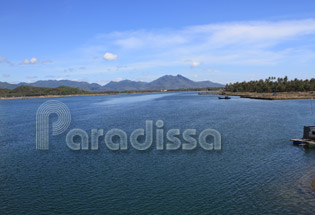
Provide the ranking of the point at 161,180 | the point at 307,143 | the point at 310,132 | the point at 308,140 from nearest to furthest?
the point at 161,180, the point at 307,143, the point at 308,140, the point at 310,132

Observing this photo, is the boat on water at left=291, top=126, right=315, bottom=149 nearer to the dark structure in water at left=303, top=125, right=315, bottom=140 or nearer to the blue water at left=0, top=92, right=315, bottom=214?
the dark structure in water at left=303, top=125, right=315, bottom=140

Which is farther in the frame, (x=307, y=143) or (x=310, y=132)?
(x=310, y=132)

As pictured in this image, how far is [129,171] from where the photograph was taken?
33125mm

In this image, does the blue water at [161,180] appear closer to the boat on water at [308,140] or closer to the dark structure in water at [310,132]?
the boat on water at [308,140]

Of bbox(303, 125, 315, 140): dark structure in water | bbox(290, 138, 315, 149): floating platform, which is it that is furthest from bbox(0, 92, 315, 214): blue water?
bbox(303, 125, 315, 140): dark structure in water

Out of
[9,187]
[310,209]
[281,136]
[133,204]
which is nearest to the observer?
[310,209]

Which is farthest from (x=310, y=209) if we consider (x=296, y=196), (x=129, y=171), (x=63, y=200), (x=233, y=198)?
(x=63, y=200)

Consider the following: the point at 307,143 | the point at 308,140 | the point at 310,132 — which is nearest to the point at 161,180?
the point at 307,143

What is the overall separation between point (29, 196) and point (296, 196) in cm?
2712

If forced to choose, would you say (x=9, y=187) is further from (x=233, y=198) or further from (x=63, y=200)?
(x=233, y=198)

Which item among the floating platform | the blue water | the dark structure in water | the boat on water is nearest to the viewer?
the blue water

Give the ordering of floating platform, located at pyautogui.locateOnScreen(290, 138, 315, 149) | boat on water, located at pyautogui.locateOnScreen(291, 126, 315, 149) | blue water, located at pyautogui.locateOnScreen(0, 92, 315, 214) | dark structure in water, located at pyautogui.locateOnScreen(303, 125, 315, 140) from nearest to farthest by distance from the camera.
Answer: blue water, located at pyautogui.locateOnScreen(0, 92, 315, 214) → floating platform, located at pyautogui.locateOnScreen(290, 138, 315, 149) → boat on water, located at pyautogui.locateOnScreen(291, 126, 315, 149) → dark structure in water, located at pyautogui.locateOnScreen(303, 125, 315, 140)

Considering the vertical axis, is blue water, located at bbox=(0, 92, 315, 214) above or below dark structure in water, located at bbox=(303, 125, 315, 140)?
below

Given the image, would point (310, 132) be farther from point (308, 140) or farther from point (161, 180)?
point (161, 180)
